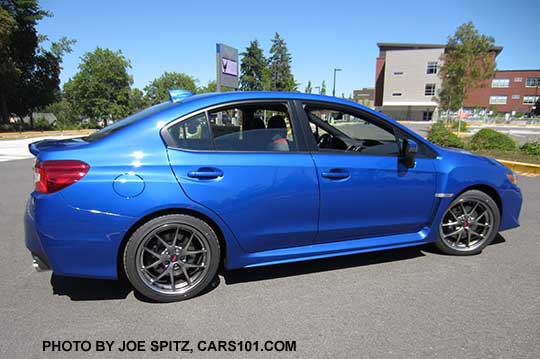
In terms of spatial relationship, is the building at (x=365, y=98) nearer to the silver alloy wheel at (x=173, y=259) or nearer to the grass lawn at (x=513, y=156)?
the grass lawn at (x=513, y=156)

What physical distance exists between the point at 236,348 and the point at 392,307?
1.26 metres

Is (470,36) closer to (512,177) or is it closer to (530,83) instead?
(512,177)

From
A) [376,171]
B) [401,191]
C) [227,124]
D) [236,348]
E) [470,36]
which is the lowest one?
[236,348]

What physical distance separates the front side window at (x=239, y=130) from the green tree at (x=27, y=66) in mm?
35895

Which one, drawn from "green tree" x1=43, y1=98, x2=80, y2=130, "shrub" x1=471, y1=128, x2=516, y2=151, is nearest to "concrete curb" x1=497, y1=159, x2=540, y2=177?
"shrub" x1=471, y1=128, x2=516, y2=151

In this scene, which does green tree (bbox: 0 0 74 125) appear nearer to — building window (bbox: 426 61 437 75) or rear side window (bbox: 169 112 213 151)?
rear side window (bbox: 169 112 213 151)

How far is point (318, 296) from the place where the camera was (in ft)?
9.30

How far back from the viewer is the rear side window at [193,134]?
269cm

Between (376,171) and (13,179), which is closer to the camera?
(376,171)

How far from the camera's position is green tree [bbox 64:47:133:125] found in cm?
5059

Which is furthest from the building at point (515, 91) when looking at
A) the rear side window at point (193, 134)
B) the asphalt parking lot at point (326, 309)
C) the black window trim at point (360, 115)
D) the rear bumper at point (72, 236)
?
the rear bumper at point (72, 236)

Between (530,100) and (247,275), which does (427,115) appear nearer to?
(530,100)

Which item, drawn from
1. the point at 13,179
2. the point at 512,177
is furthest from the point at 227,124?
the point at 13,179

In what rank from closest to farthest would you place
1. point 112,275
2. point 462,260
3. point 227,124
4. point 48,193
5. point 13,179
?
point 48,193 < point 112,275 < point 227,124 < point 462,260 < point 13,179
